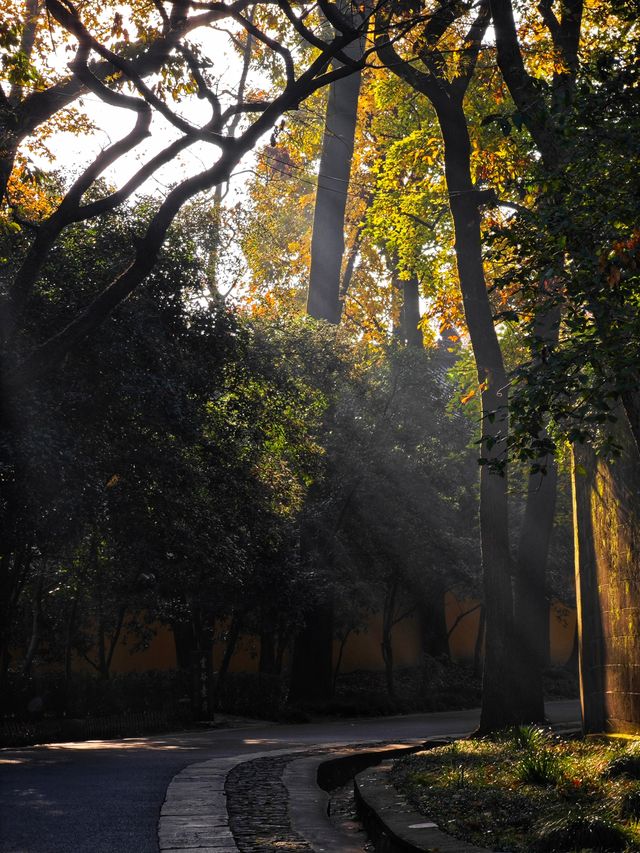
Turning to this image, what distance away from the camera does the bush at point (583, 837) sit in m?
5.61

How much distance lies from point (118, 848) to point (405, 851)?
170cm

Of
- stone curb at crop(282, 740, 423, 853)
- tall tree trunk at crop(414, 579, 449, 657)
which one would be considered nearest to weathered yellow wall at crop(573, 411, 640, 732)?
stone curb at crop(282, 740, 423, 853)

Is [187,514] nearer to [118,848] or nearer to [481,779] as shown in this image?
[481,779]

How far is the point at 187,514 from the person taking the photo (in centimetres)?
1652

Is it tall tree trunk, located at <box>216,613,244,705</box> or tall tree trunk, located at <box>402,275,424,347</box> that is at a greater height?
tall tree trunk, located at <box>402,275,424,347</box>

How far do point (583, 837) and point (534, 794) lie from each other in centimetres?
199

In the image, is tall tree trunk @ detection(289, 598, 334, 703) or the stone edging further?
tall tree trunk @ detection(289, 598, 334, 703)

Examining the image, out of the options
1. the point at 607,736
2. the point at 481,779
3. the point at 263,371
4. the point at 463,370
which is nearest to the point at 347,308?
the point at 463,370

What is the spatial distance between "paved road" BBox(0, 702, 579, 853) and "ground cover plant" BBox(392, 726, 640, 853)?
6.56ft

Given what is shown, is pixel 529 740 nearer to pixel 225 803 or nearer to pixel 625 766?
pixel 625 766

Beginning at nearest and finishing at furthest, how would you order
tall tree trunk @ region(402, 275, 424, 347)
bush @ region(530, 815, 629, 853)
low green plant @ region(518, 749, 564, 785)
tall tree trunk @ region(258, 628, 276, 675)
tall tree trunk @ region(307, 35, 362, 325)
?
1. bush @ region(530, 815, 629, 853)
2. low green plant @ region(518, 749, 564, 785)
3. tall tree trunk @ region(307, 35, 362, 325)
4. tall tree trunk @ region(258, 628, 276, 675)
5. tall tree trunk @ region(402, 275, 424, 347)

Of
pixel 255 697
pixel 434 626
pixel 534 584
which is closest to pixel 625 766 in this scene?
pixel 534 584

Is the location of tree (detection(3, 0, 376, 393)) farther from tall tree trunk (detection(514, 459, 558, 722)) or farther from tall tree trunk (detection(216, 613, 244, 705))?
tall tree trunk (detection(216, 613, 244, 705))

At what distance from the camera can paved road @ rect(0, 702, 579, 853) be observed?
6879 millimetres
